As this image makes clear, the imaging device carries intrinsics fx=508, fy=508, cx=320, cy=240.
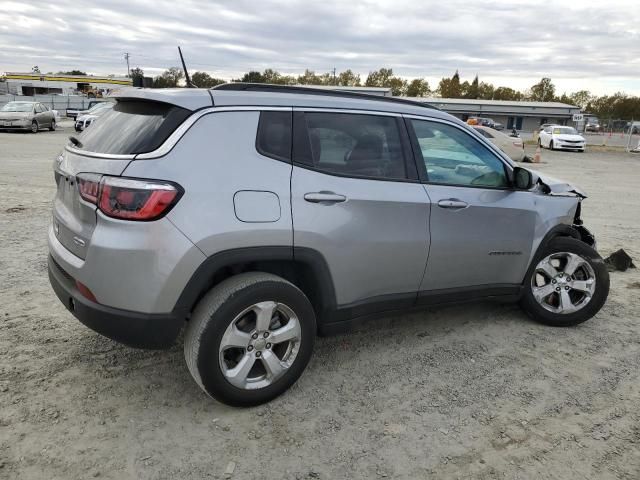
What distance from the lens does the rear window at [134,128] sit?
2721 millimetres

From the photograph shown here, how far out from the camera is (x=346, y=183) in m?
3.15

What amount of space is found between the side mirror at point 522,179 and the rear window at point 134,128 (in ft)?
8.24

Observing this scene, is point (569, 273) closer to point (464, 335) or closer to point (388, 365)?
point (464, 335)

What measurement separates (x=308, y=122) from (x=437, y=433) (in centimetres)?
198

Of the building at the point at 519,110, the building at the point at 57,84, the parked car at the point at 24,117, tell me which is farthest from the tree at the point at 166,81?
the building at the point at 57,84

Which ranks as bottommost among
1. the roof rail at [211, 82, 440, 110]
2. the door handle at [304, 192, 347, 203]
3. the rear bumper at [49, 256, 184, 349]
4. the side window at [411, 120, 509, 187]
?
the rear bumper at [49, 256, 184, 349]

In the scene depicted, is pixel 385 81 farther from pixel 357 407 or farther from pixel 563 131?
pixel 357 407

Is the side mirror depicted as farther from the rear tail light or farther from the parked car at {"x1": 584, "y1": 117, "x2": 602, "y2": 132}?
the parked car at {"x1": 584, "y1": 117, "x2": 602, "y2": 132}

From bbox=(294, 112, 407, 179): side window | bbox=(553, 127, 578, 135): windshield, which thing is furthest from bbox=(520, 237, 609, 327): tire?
bbox=(553, 127, 578, 135): windshield

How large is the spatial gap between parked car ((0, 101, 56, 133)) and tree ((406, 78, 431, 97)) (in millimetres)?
89746

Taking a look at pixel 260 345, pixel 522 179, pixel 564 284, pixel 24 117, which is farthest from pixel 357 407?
pixel 24 117

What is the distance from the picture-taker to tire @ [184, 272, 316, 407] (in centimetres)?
275

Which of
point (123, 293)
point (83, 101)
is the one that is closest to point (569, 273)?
point (123, 293)

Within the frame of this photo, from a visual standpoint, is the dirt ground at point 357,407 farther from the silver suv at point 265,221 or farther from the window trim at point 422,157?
the window trim at point 422,157
